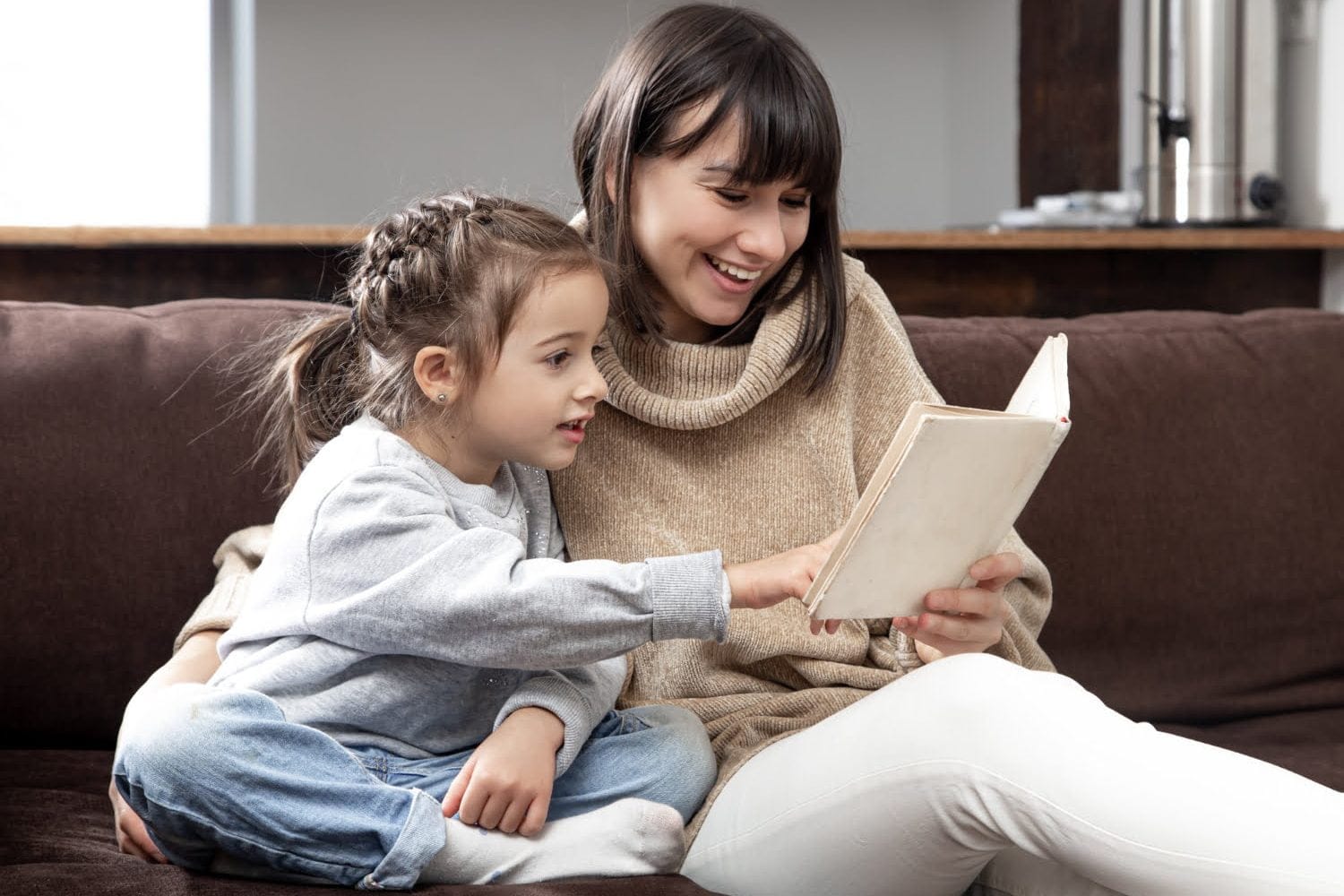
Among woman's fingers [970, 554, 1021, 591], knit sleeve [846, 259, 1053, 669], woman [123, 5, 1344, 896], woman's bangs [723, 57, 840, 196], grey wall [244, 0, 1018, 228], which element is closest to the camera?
woman [123, 5, 1344, 896]

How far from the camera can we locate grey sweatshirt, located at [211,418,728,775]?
1.06 metres

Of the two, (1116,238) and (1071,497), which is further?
(1116,238)

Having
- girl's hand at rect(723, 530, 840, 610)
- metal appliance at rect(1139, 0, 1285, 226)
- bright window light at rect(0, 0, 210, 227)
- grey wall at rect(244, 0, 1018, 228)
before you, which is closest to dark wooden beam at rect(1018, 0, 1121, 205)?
metal appliance at rect(1139, 0, 1285, 226)

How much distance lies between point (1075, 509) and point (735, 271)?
0.55 metres

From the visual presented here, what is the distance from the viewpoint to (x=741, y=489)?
55.7 inches

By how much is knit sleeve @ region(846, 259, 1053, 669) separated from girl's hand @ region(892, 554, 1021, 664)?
0.49 ft

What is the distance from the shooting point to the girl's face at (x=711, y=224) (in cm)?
131

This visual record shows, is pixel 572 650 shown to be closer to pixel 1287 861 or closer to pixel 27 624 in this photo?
pixel 1287 861

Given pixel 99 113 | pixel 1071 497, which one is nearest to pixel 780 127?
pixel 1071 497

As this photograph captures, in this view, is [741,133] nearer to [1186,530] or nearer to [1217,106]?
[1186,530]

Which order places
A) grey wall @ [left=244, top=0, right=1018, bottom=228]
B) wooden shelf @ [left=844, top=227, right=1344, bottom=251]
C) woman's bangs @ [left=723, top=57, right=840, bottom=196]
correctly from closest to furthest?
woman's bangs @ [left=723, top=57, right=840, bottom=196] < wooden shelf @ [left=844, top=227, right=1344, bottom=251] < grey wall @ [left=244, top=0, right=1018, bottom=228]

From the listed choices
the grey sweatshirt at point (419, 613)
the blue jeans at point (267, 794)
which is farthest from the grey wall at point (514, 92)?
the blue jeans at point (267, 794)

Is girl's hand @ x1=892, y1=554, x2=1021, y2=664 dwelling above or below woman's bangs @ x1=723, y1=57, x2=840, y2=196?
below

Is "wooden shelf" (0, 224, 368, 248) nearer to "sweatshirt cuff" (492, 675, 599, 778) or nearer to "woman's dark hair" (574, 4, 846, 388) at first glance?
"woman's dark hair" (574, 4, 846, 388)
